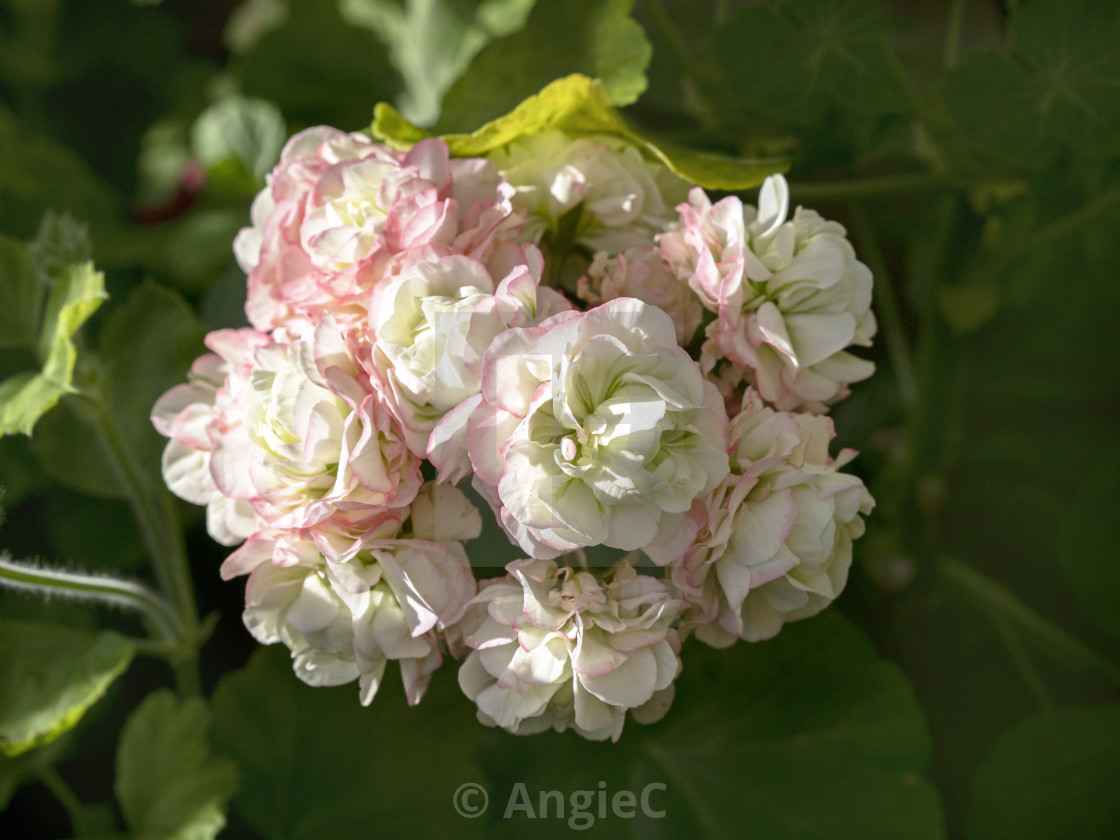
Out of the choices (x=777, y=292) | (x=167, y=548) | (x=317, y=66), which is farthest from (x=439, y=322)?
(x=317, y=66)

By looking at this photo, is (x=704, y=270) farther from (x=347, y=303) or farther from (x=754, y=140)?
(x=754, y=140)

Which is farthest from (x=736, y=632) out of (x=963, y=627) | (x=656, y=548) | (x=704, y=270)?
(x=963, y=627)

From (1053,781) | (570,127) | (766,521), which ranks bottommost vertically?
(1053,781)

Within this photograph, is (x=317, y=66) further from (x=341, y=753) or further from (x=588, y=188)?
(x=341, y=753)

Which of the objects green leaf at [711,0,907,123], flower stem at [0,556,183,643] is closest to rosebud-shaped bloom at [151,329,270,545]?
flower stem at [0,556,183,643]

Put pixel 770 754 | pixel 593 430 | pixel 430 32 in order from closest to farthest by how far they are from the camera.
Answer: pixel 593 430
pixel 770 754
pixel 430 32

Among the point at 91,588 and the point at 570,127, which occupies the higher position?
the point at 570,127
